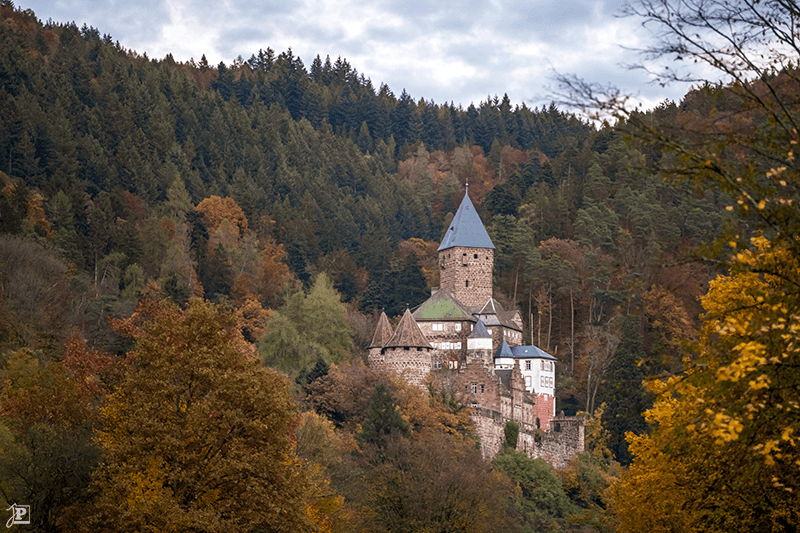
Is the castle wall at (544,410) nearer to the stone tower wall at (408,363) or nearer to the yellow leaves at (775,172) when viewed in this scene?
the stone tower wall at (408,363)

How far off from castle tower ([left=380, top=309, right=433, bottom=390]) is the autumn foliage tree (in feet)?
87.4

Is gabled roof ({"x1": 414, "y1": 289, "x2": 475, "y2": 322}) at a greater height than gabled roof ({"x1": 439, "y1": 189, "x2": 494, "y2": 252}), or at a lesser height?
lesser

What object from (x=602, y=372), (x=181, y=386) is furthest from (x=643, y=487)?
(x=602, y=372)

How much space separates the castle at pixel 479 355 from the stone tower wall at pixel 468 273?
6 centimetres

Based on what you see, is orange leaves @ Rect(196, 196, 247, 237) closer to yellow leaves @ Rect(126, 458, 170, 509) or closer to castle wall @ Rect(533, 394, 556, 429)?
castle wall @ Rect(533, 394, 556, 429)

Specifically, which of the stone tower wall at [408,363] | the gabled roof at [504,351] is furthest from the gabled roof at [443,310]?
the stone tower wall at [408,363]

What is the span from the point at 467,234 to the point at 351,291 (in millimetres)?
13936

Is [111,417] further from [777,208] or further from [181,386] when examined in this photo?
[777,208]

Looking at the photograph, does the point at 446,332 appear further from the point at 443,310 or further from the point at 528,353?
the point at 528,353

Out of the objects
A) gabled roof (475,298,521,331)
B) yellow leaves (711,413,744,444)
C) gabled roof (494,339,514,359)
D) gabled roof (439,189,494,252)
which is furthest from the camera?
gabled roof (439,189,494,252)

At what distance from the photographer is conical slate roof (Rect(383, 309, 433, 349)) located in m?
47.2

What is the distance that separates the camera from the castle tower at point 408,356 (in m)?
46.9

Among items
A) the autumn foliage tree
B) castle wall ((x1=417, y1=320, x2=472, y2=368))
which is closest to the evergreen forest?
the autumn foliage tree

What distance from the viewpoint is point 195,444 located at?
19.0 metres
